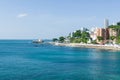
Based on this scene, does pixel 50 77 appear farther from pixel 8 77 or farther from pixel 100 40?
pixel 100 40

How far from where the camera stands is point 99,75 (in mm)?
46906

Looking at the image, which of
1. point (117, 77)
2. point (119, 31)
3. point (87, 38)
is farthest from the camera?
point (87, 38)

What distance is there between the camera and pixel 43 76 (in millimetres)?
46500

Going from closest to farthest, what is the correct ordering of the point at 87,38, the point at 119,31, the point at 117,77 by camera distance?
the point at 117,77, the point at 119,31, the point at 87,38

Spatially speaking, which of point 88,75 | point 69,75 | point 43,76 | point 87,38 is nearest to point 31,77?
point 43,76

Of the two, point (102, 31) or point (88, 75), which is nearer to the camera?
point (88, 75)

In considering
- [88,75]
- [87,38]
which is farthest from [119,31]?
[88,75]

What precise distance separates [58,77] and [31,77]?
13.4 ft

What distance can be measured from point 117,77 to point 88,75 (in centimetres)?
478

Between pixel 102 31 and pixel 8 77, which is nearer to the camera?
pixel 8 77

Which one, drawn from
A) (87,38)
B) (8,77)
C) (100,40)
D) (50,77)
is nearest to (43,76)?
(50,77)

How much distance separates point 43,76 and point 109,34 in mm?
135444

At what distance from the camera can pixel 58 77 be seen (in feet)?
150

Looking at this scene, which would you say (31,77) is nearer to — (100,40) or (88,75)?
(88,75)
